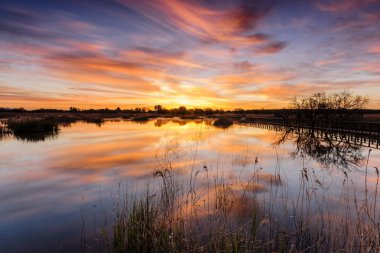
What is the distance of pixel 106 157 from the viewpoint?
68.5ft

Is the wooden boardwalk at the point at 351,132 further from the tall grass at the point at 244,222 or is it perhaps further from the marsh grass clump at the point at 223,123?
the marsh grass clump at the point at 223,123

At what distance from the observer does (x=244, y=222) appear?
27.3ft

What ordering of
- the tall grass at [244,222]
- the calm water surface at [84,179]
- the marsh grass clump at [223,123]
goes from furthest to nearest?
the marsh grass clump at [223,123], the calm water surface at [84,179], the tall grass at [244,222]

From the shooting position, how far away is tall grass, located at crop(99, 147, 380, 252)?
20.3 ft

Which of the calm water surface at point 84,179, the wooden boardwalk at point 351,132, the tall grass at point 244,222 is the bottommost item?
the calm water surface at point 84,179

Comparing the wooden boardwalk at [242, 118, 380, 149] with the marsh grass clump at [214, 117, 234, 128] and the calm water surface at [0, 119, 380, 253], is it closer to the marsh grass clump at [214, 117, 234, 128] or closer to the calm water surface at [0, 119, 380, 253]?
the calm water surface at [0, 119, 380, 253]

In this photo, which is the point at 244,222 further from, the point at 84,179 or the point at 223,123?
the point at 223,123

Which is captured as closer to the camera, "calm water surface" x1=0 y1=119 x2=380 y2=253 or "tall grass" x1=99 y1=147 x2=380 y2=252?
"tall grass" x1=99 y1=147 x2=380 y2=252

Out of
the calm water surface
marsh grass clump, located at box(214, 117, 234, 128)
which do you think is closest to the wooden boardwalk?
the calm water surface

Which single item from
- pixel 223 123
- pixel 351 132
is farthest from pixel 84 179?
pixel 223 123

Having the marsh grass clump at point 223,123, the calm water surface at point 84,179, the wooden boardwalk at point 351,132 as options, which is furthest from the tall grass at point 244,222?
the marsh grass clump at point 223,123

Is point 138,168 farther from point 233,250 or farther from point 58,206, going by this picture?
point 233,250

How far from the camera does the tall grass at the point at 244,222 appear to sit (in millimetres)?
6176

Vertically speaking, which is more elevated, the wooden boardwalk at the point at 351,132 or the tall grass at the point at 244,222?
the wooden boardwalk at the point at 351,132
